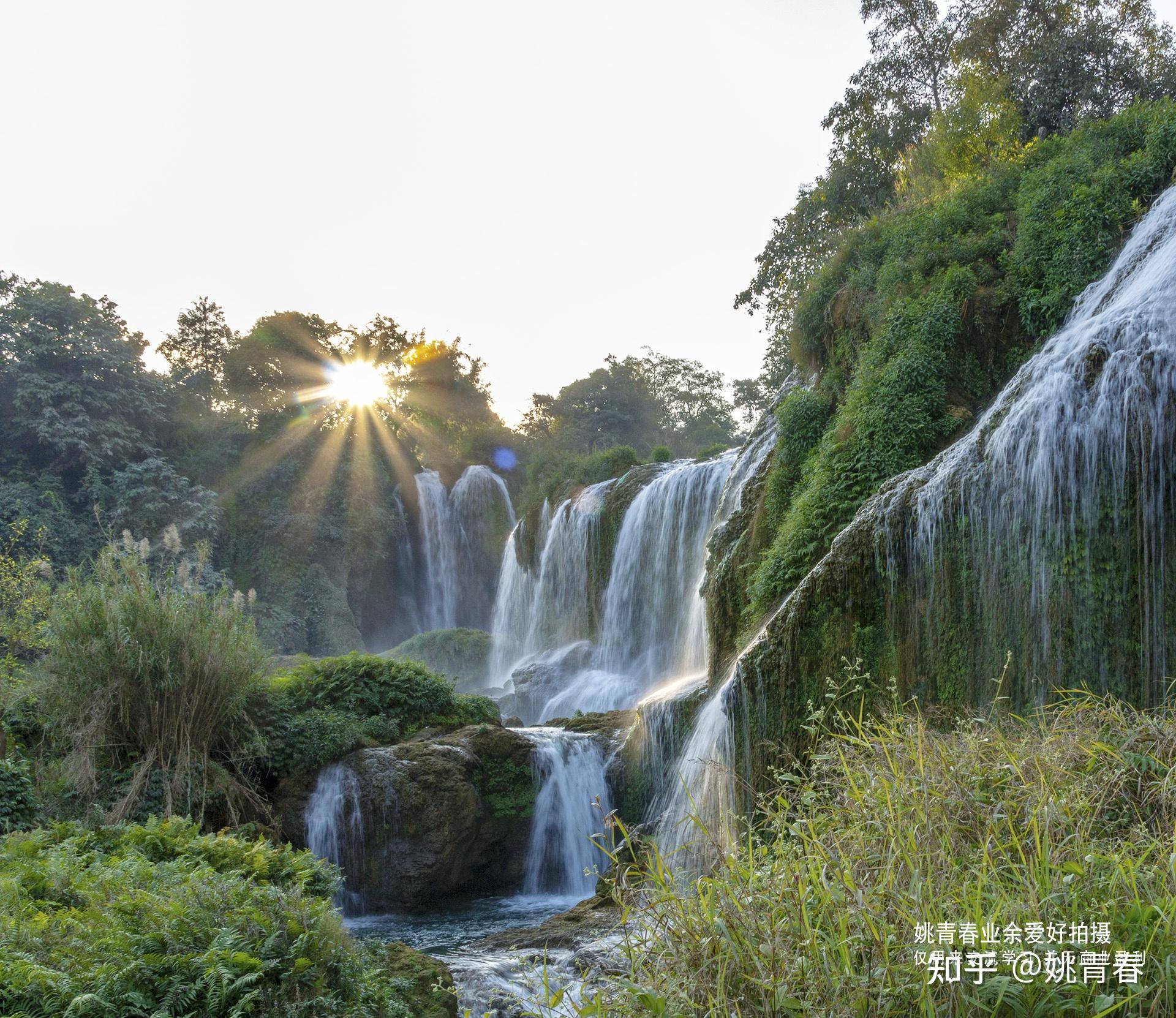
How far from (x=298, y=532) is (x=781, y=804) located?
2741cm

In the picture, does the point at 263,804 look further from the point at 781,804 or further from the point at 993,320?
the point at 993,320

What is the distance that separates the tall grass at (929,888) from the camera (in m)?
2.37

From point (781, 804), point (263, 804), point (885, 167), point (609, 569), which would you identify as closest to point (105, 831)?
point (263, 804)

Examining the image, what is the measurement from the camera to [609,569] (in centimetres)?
2128

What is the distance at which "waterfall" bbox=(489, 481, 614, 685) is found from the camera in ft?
74.5

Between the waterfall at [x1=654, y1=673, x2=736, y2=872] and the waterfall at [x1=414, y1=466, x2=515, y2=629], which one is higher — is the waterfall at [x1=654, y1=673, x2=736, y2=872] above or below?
below

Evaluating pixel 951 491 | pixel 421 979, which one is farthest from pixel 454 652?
pixel 421 979

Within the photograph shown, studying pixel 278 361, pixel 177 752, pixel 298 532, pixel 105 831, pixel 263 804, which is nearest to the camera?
pixel 105 831

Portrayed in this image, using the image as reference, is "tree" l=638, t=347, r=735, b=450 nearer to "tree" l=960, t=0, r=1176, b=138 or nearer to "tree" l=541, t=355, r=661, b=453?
"tree" l=541, t=355, r=661, b=453

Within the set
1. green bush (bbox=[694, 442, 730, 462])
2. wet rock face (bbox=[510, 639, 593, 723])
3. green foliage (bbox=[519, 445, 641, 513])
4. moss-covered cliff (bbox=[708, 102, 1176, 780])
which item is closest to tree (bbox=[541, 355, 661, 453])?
green foliage (bbox=[519, 445, 641, 513])

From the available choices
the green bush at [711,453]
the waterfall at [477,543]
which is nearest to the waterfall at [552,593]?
the green bush at [711,453]

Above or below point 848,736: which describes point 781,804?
below

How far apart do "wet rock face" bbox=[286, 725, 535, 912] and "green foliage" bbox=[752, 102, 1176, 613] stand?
14.4ft

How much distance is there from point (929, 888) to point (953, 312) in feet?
28.5
